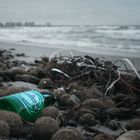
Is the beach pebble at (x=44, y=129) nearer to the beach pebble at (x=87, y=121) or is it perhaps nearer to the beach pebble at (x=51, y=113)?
the beach pebble at (x=51, y=113)

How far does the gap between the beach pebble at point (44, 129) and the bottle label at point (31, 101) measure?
1.10 ft

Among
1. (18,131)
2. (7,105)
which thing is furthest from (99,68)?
(18,131)

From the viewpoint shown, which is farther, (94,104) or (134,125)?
(94,104)

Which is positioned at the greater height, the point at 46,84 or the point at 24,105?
the point at 24,105

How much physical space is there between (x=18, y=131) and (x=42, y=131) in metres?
0.16

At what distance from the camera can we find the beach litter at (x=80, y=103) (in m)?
1.96

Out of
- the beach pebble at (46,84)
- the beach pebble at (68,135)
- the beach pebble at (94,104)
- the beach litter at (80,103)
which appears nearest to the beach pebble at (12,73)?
the beach litter at (80,103)

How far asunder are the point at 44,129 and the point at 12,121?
19cm

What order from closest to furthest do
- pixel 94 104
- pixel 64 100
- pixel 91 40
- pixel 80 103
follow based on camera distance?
pixel 94 104
pixel 80 103
pixel 64 100
pixel 91 40

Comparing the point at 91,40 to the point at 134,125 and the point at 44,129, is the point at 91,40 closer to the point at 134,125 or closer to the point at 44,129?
the point at 134,125

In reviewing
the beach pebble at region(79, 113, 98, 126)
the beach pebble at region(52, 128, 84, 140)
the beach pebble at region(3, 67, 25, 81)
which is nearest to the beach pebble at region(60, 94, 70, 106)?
the beach pebble at region(79, 113, 98, 126)

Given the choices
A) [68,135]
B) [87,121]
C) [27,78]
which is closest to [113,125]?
[87,121]

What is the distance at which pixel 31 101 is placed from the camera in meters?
2.36

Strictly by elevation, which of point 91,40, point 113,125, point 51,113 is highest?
point 51,113
